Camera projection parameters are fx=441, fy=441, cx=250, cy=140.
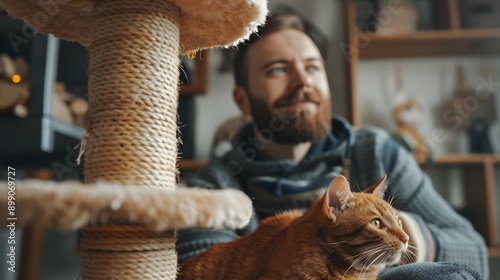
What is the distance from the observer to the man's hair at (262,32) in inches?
57.7

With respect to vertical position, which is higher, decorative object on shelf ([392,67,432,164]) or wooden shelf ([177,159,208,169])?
decorative object on shelf ([392,67,432,164])

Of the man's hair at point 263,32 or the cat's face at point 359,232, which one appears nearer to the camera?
Result: the cat's face at point 359,232

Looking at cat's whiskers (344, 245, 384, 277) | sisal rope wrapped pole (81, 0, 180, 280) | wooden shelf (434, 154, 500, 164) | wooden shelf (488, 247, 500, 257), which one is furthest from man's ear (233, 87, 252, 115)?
wooden shelf (488, 247, 500, 257)

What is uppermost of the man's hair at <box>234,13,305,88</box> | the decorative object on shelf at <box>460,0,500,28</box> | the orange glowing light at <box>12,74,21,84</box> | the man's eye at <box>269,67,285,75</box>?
the decorative object on shelf at <box>460,0,500,28</box>

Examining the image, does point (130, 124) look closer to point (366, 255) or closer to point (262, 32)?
point (366, 255)

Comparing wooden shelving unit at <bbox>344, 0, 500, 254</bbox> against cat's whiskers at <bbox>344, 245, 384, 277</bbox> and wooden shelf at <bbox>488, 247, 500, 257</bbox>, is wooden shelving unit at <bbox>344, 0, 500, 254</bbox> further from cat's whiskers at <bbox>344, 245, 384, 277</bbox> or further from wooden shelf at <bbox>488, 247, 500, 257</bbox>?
cat's whiskers at <bbox>344, 245, 384, 277</bbox>

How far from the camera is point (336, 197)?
0.77 meters

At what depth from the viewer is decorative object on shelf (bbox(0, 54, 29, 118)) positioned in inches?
64.8

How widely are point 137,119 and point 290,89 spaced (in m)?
0.71

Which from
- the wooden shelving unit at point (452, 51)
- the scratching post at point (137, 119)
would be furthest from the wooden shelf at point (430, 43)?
the scratching post at point (137, 119)

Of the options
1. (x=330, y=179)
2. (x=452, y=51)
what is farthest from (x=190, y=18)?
(x=452, y=51)

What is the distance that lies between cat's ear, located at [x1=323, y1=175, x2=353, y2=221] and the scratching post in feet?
0.49

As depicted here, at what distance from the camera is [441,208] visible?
126 centimetres

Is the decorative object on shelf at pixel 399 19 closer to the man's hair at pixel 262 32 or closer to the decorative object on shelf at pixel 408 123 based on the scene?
the decorative object on shelf at pixel 408 123
